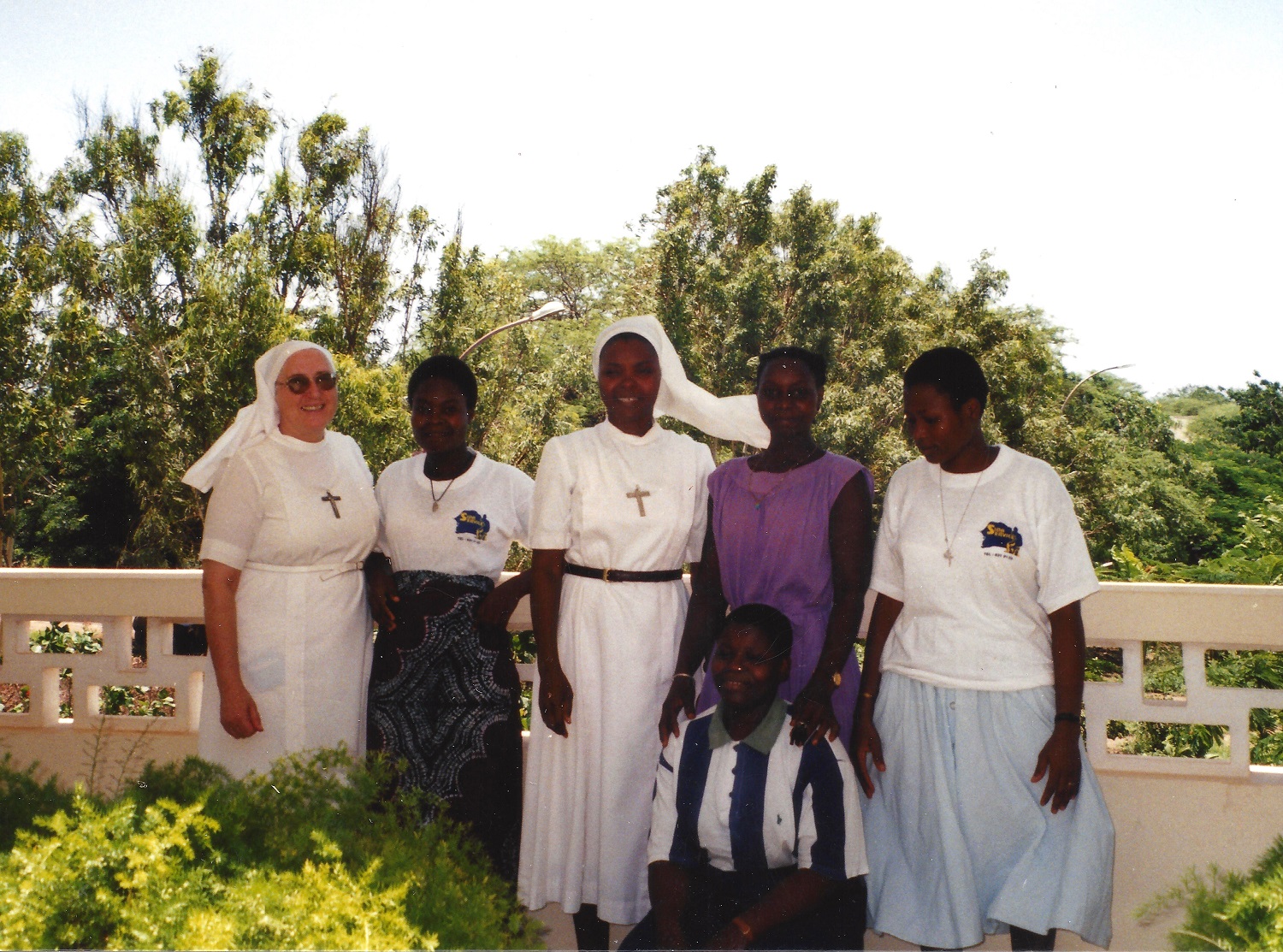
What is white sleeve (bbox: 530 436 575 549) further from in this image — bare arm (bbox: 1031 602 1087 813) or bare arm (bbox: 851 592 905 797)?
bare arm (bbox: 1031 602 1087 813)

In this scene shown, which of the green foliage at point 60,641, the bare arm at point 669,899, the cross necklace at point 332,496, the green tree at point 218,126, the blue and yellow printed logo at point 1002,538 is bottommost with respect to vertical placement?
the green foliage at point 60,641

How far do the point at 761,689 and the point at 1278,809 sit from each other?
2.00 m

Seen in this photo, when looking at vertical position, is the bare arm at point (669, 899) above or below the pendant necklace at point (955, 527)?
below

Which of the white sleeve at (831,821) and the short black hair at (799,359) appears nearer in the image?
the white sleeve at (831,821)

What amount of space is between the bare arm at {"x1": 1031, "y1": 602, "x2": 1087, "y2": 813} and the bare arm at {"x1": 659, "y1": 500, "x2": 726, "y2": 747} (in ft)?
3.14

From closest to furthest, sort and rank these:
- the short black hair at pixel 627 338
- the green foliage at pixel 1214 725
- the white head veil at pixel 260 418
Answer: the short black hair at pixel 627 338 < the white head veil at pixel 260 418 < the green foliage at pixel 1214 725

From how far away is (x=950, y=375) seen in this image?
2.94m

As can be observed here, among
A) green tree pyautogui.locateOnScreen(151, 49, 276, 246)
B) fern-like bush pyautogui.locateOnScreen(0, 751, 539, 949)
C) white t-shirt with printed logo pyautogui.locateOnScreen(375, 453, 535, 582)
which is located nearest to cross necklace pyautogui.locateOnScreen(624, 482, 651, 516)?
white t-shirt with printed logo pyautogui.locateOnScreen(375, 453, 535, 582)

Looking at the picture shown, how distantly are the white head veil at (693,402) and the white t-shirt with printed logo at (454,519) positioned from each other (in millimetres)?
574

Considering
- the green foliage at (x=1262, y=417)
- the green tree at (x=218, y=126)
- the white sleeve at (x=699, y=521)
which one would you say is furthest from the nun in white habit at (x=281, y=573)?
the green foliage at (x=1262, y=417)

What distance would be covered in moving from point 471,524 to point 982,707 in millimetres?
1678

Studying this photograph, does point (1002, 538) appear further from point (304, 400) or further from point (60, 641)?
point (60, 641)

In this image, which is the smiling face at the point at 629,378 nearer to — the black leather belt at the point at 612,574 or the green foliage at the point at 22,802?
the black leather belt at the point at 612,574

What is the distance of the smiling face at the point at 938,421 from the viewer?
2.94 meters
